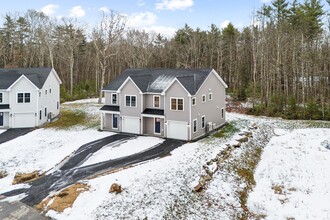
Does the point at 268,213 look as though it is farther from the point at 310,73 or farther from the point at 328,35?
the point at 328,35

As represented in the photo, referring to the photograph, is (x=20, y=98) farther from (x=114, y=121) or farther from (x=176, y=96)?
(x=176, y=96)

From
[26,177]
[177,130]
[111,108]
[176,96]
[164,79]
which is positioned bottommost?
[26,177]

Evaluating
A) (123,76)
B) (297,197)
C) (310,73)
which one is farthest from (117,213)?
(310,73)

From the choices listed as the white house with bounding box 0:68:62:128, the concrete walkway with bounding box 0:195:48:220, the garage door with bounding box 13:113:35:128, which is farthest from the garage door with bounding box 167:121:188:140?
the garage door with bounding box 13:113:35:128

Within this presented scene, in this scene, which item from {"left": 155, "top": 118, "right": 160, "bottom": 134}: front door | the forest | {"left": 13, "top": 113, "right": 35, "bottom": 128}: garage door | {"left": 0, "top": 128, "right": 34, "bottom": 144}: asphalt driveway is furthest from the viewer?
the forest

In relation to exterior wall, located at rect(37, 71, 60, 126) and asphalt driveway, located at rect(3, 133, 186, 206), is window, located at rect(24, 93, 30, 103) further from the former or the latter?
asphalt driveway, located at rect(3, 133, 186, 206)

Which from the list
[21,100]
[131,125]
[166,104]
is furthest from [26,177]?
[21,100]
